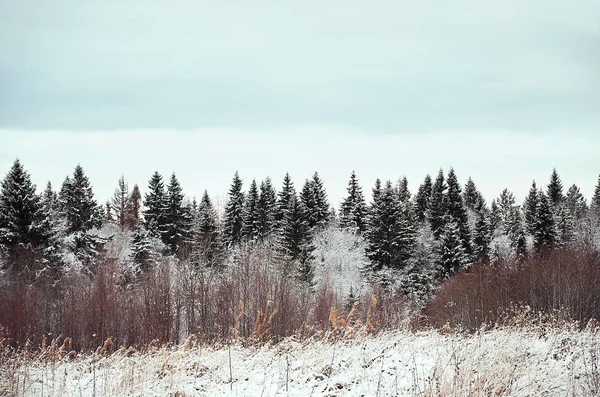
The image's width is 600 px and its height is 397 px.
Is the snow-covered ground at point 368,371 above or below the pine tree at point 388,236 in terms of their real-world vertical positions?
below

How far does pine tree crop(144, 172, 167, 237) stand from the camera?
47.1 meters

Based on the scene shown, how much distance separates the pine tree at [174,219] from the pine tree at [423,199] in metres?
31.9

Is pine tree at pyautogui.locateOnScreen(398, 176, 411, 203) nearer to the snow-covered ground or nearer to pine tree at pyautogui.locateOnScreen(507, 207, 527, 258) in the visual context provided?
pine tree at pyautogui.locateOnScreen(507, 207, 527, 258)

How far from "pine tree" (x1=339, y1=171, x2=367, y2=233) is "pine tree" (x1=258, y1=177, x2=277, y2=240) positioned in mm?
9193

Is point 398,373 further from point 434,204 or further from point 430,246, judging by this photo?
point 434,204

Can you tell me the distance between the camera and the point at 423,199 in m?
62.6

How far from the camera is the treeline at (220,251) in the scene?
72.7 ft

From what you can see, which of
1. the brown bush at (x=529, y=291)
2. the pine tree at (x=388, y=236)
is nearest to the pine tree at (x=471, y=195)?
the pine tree at (x=388, y=236)

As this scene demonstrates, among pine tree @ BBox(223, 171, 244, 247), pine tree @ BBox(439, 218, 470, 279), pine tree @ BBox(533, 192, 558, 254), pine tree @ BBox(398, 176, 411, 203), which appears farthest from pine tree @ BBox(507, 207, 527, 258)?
pine tree @ BBox(223, 171, 244, 247)

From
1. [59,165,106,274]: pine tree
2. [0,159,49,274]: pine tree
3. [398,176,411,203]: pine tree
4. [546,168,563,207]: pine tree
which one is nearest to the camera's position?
[0,159,49,274]: pine tree

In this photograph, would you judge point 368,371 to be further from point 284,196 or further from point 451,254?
point 284,196

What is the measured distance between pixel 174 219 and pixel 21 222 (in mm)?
19177

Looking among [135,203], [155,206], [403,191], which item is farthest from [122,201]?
[403,191]

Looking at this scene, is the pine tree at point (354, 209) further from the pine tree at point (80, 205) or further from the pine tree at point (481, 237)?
the pine tree at point (80, 205)
